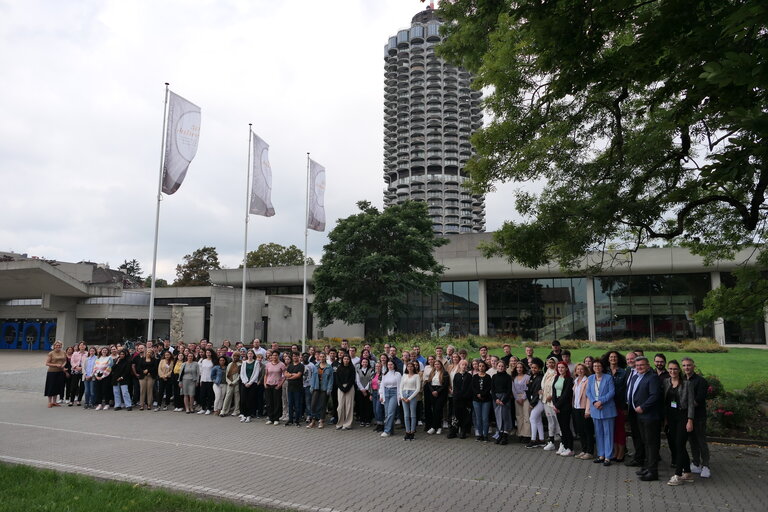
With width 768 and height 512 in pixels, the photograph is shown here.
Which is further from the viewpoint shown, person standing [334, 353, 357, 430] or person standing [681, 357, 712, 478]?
person standing [334, 353, 357, 430]

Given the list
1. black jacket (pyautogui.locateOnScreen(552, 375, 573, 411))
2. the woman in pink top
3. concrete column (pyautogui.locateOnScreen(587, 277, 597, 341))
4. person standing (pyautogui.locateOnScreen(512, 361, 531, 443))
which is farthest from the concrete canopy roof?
black jacket (pyautogui.locateOnScreen(552, 375, 573, 411))

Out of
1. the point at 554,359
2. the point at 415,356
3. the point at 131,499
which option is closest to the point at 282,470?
the point at 131,499

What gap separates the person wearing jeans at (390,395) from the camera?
11.0 m

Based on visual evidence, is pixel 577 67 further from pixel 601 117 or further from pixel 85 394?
pixel 85 394

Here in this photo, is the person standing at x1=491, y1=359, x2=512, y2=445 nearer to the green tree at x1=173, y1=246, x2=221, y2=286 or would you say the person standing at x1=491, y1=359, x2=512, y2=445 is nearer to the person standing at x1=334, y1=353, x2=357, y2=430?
the person standing at x1=334, y1=353, x2=357, y2=430

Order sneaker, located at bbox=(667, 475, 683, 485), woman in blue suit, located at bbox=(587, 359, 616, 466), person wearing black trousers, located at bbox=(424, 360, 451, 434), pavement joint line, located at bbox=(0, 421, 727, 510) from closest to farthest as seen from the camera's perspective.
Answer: pavement joint line, located at bbox=(0, 421, 727, 510), sneaker, located at bbox=(667, 475, 683, 485), woman in blue suit, located at bbox=(587, 359, 616, 466), person wearing black trousers, located at bbox=(424, 360, 451, 434)

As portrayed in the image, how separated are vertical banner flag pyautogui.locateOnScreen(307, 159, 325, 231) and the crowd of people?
398 inches

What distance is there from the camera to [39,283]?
3809 centimetres

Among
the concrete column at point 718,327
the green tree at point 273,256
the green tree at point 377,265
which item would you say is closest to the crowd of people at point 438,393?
the green tree at point 377,265

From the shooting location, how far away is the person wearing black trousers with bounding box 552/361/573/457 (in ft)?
30.0

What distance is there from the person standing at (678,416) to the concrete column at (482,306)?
3068cm

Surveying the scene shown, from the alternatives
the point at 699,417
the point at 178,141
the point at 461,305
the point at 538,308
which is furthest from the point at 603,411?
the point at 461,305

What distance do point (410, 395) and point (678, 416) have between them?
5031mm

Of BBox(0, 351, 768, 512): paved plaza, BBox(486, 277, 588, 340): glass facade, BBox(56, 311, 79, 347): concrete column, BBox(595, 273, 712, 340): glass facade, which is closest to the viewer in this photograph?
BBox(0, 351, 768, 512): paved plaza
